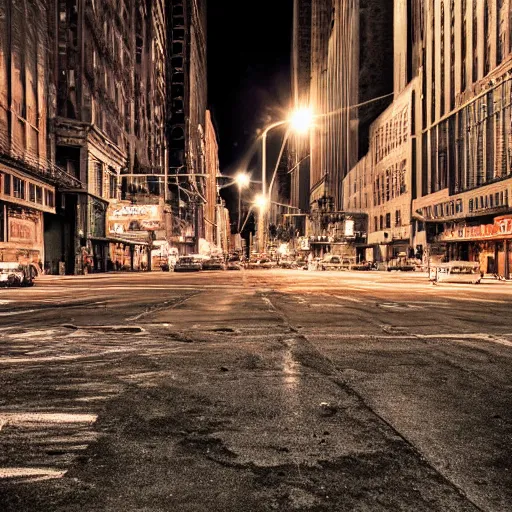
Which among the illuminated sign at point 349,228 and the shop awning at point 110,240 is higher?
the illuminated sign at point 349,228

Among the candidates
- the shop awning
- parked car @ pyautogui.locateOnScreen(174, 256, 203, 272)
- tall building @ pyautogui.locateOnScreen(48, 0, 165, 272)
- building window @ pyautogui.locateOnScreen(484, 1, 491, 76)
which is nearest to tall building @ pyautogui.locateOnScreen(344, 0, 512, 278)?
building window @ pyautogui.locateOnScreen(484, 1, 491, 76)

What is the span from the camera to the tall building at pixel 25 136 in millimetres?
32969

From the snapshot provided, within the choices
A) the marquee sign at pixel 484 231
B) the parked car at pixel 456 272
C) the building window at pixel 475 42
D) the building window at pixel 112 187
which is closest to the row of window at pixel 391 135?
the building window at pixel 475 42

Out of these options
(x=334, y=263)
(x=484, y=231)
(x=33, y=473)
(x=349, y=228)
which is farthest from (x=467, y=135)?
(x=33, y=473)

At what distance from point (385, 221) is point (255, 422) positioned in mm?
69737

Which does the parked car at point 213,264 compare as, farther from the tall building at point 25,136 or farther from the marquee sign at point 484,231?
the marquee sign at point 484,231

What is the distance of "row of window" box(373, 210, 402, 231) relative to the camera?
6486 centimetres

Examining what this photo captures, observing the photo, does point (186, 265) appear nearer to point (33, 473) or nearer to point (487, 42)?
point (487, 42)

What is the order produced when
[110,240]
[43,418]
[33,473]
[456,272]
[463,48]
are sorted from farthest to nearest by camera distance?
[110,240] → [463,48] → [456,272] → [43,418] → [33,473]

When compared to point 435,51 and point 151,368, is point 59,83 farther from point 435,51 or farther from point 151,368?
point 151,368

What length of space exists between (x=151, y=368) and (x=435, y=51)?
55571 mm

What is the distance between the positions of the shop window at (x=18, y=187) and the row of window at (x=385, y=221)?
44.6 metres

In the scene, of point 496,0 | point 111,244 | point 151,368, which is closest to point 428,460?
point 151,368

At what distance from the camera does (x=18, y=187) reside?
34.5 m
